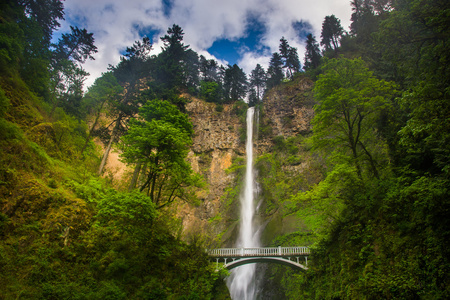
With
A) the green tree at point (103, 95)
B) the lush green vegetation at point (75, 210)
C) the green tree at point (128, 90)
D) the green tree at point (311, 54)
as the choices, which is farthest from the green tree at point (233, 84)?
the lush green vegetation at point (75, 210)

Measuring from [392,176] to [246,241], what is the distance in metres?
20.5

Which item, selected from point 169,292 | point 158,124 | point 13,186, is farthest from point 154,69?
point 169,292

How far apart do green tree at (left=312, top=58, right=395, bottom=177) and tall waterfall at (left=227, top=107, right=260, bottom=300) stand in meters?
17.8

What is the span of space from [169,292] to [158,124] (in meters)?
8.40

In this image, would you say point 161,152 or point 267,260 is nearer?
point 161,152

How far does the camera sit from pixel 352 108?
11.9 metres

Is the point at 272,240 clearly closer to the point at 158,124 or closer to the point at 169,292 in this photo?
the point at 169,292

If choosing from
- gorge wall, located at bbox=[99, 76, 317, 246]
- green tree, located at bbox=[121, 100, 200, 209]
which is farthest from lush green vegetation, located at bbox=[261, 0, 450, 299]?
gorge wall, located at bbox=[99, 76, 317, 246]

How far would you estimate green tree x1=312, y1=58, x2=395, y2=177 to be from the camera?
10.8m

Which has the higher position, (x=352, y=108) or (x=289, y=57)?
(x=289, y=57)

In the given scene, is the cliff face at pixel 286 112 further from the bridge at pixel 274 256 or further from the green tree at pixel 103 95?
the green tree at pixel 103 95

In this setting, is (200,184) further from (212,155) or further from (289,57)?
(289,57)

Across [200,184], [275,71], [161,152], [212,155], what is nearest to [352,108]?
[200,184]

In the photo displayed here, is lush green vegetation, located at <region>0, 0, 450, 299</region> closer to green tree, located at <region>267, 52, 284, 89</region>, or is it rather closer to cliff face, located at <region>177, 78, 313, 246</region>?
cliff face, located at <region>177, 78, 313, 246</region>
